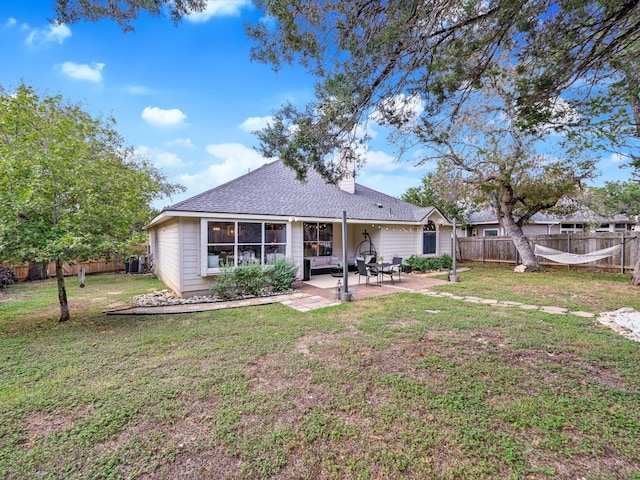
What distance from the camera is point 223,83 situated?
29.0 ft

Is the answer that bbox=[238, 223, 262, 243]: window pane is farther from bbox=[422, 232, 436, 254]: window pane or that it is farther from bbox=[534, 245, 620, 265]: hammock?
bbox=[534, 245, 620, 265]: hammock

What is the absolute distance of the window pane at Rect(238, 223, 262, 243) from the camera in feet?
28.9

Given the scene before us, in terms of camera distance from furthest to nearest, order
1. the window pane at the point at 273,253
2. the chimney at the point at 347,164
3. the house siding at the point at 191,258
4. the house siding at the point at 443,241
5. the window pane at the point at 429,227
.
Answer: the house siding at the point at 443,241
the window pane at the point at 429,227
the window pane at the point at 273,253
the house siding at the point at 191,258
the chimney at the point at 347,164

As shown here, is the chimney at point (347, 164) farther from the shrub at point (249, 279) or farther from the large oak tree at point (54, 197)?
the large oak tree at point (54, 197)

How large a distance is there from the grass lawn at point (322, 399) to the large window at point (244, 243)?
3105 millimetres

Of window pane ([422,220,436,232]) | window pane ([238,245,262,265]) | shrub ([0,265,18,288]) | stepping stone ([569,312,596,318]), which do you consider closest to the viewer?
stepping stone ([569,312,596,318])

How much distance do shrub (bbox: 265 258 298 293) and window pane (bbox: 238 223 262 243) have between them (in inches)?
43.7

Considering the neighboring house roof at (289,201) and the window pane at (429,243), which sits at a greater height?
the neighboring house roof at (289,201)

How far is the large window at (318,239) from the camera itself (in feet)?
40.8

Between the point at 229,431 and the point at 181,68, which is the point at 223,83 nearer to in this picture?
the point at 181,68

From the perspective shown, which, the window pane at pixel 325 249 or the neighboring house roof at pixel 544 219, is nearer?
the window pane at pixel 325 249

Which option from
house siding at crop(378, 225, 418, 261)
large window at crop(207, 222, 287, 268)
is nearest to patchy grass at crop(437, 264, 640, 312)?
house siding at crop(378, 225, 418, 261)

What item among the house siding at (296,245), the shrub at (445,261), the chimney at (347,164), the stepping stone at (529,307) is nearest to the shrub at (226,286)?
the house siding at (296,245)

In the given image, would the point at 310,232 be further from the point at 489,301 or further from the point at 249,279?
the point at 489,301
